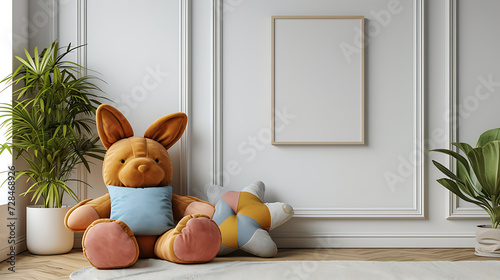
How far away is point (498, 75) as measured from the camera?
111 inches

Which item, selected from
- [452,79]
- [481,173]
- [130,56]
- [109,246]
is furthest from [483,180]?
[130,56]

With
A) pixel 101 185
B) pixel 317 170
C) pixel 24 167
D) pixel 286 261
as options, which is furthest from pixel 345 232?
pixel 24 167

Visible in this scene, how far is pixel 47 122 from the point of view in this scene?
2574 millimetres

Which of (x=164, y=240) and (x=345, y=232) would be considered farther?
(x=345, y=232)

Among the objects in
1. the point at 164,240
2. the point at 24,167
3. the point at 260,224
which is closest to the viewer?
the point at 164,240

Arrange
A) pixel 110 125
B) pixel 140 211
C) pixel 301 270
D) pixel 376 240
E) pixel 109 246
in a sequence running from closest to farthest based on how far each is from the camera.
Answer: pixel 109 246, pixel 301 270, pixel 140 211, pixel 110 125, pixel 376 240

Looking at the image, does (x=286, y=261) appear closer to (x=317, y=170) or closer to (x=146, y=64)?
(x=317, y=170)

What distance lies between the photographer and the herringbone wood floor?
7.16 feet

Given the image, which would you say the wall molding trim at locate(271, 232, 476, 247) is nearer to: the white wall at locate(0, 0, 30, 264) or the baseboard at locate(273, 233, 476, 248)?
the baseboard at locate(273, 233, 476, 248)

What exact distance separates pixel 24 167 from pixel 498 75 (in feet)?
10.4

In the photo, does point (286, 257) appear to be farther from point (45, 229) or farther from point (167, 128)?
point (45, 229)

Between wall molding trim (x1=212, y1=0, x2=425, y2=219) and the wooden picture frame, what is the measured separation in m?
0.37

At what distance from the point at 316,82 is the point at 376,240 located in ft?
3.68

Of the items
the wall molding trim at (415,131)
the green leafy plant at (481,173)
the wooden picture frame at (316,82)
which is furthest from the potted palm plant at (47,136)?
the green leafy plant at (481,173)
